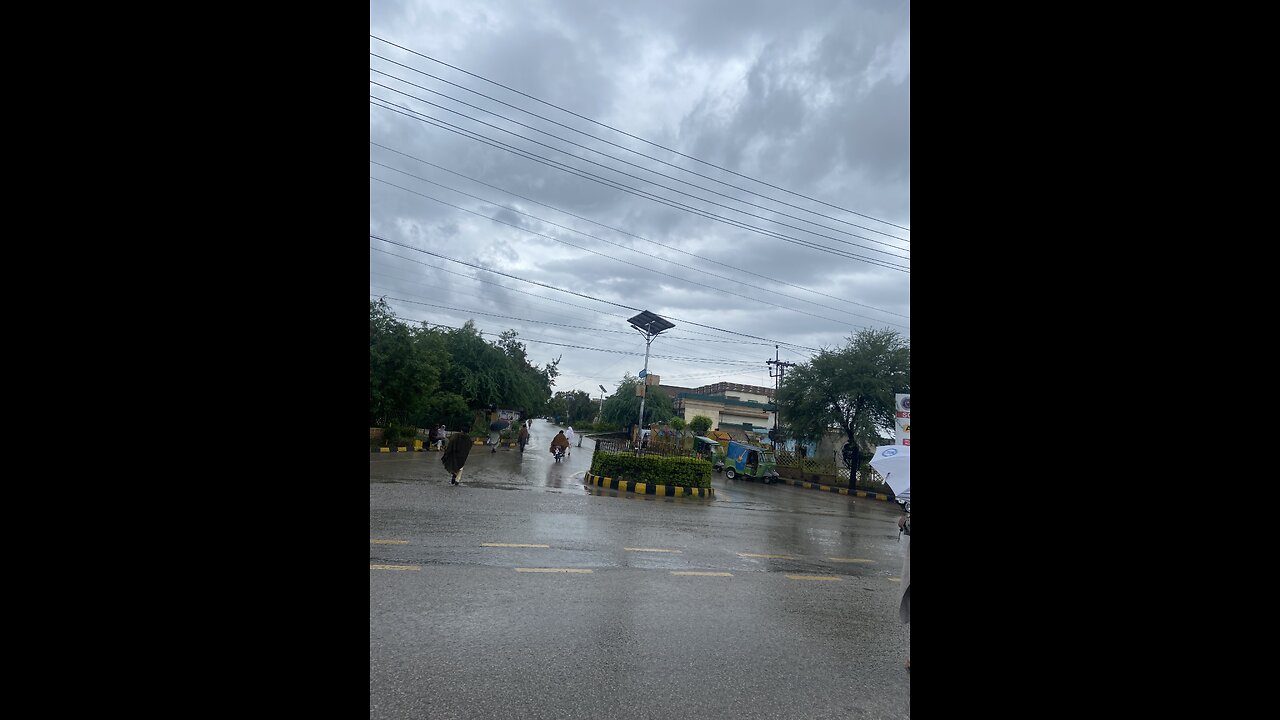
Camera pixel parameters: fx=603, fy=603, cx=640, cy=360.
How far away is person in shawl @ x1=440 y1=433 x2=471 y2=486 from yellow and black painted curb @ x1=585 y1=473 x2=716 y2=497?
4346 millimetres

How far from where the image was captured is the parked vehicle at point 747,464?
Result: 24500 mm

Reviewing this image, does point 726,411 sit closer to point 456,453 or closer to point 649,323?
Answer: point 649,323

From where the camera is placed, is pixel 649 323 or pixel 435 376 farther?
pixel 649 323

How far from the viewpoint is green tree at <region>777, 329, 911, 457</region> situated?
24359mm

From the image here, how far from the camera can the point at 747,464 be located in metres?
24.5

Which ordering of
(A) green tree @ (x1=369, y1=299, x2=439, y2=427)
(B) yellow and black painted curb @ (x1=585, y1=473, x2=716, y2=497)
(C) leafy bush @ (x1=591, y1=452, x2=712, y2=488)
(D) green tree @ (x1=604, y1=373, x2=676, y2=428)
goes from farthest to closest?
(D) green tree @ (x1=604, y1=373, x2=676, y2=428) → (A) green tree @ (x1=369, y1=299, x2=439, y2=427) → (C) leafy bush @ (x1=591, y1=452, x2=712, y2=488) → (B) yellow and black painted curb @ (x1=585, y1=473, x2=716, y2=497)

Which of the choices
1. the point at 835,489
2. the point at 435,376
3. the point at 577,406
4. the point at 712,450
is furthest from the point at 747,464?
the point at 577,406

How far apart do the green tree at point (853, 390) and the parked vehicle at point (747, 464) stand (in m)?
2.32

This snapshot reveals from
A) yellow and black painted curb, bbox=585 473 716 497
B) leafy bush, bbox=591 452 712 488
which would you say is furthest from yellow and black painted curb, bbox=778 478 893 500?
yellow and black painted curb, bbox=585 473 716 497

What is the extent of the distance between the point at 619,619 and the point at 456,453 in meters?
9.12

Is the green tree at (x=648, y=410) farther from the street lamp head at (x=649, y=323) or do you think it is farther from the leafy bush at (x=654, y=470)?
the leafy bush at (x=654, y=470)

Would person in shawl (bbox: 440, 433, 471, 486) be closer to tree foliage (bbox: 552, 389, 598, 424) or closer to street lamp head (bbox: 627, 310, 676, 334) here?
street lamp head (bbox: 627, 310, 676, 334)

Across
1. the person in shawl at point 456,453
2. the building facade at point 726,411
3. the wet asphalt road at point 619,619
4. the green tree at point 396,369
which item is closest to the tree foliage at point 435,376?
the green tree at point 396,369
